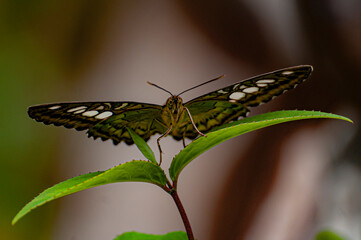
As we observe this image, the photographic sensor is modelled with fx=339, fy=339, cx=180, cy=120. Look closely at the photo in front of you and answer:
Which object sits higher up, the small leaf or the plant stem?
the small leaf

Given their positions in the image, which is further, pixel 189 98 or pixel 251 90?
pixel 189 98

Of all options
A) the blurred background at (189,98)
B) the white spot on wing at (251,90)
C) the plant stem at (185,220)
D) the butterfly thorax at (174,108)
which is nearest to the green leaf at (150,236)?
the plant stem at (185,220)

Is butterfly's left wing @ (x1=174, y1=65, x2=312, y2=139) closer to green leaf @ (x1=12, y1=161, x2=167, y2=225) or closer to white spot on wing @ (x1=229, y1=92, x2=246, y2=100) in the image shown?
white spot on wing @ (x1=229, y1=92, x2=246, y2=100)

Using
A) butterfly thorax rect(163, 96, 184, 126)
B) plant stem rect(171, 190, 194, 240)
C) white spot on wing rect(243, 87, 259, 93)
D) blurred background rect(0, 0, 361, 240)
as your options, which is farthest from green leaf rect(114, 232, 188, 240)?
blurred background rect(0, 0, 361, 240)

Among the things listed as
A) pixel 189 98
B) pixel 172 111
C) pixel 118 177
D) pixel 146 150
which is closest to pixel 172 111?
pixel 172 111

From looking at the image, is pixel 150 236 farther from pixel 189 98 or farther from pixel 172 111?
pixel 189 98
